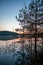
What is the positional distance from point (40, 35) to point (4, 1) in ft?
2.49

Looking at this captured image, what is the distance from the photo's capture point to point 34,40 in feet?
6.01

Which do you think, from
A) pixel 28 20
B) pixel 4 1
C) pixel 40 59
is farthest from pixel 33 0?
pixel 40 59

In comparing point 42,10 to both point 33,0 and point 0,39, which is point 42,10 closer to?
point 33,0

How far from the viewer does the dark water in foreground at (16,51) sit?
1.78 metres

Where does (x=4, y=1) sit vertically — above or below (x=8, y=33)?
above

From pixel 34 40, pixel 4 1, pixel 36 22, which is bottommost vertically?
pixel 34 40

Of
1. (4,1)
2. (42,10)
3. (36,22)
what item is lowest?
(36,22)

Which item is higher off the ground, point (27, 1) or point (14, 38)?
point (27, 1)

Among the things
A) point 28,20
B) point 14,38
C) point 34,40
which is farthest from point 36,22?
point 14,38

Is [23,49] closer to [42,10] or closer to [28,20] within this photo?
[28,20]

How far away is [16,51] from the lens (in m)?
1.81

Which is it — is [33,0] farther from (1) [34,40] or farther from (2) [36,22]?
(1) [34,40]

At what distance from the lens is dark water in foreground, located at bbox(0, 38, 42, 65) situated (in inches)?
70.2

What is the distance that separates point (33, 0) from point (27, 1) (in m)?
0.10
